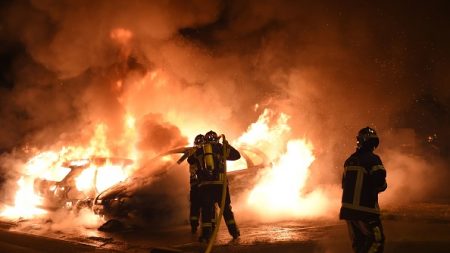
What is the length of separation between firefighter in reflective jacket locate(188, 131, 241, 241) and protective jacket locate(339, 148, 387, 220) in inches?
94.7

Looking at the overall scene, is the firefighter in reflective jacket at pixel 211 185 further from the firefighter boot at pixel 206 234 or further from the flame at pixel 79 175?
the flame at pixel 79 175

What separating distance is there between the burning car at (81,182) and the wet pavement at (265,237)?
2.10 m

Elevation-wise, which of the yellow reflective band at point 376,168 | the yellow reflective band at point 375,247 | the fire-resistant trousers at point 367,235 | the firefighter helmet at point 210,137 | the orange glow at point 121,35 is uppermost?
the orange glow at point 121,35

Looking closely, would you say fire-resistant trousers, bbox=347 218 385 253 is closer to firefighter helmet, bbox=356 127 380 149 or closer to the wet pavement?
firefighter helmet, bbox=356 127 380 149

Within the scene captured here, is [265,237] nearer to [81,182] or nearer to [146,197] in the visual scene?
[146,197]

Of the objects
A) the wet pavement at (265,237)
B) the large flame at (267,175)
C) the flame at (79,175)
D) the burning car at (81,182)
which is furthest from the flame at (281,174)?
the burning car at (81,182)

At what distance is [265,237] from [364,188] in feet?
8.88

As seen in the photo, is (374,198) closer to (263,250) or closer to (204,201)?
(263,250)

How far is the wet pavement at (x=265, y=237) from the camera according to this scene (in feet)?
19.3

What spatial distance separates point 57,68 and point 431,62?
506 inches

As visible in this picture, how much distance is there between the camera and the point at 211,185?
21.5 feet

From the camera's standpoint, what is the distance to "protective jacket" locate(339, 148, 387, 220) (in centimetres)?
438

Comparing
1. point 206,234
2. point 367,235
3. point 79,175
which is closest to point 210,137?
point 206,234

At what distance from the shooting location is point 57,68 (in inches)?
687
